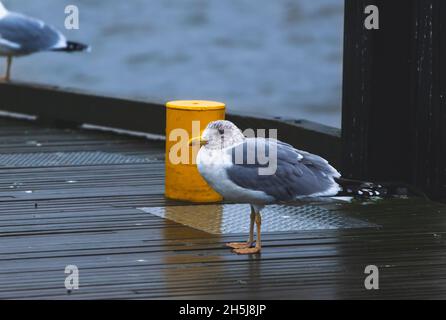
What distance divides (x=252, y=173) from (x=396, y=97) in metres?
2.02

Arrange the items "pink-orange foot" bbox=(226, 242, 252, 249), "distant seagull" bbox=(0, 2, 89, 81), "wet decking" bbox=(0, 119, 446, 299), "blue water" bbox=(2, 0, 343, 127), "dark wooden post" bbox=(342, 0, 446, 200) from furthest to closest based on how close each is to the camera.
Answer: "blue water" bbox=(2, 0, 343, 127) → "distant seagull" bbox=(0, 2, 89, 81) → "dark wooden post" bbox=(342, 0, 446, 200) → "pink-orange foot" bbox=(226, 242, 252, 249) → "wet decking" bbox=(0, 119, 446, 299)

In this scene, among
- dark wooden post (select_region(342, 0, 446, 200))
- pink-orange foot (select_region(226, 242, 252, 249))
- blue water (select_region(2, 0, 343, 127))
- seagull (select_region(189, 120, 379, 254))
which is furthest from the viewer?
blue water (select_region(2, 0, 343, 127))

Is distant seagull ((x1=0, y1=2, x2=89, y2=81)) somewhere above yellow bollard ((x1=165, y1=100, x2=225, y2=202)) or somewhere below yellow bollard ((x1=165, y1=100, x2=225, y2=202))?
above

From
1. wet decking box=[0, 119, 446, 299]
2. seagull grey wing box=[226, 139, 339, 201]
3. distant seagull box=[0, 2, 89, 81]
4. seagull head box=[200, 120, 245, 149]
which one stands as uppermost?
distant seagull box=[0, 2, 89, 81]

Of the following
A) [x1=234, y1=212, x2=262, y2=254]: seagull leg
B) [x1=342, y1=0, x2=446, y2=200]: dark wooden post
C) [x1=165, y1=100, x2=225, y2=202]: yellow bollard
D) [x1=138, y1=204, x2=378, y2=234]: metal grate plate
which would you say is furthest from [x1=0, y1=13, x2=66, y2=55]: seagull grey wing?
[x1=234, y1=212, x2=262, y2=254]: seagull leg

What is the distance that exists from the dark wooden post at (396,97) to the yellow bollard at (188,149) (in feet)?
3.03

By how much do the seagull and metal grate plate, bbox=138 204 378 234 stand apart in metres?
0.57

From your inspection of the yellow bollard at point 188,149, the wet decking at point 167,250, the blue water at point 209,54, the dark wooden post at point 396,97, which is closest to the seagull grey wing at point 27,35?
the wet decking at point 167,250

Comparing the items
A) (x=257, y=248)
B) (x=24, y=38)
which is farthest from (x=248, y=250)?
(x=24, y=38)

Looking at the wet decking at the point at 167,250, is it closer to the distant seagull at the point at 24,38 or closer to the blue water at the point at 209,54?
the distant seagull at the point at 24,38

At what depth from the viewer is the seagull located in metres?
6.85

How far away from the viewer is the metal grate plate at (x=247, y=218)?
25.0 feet

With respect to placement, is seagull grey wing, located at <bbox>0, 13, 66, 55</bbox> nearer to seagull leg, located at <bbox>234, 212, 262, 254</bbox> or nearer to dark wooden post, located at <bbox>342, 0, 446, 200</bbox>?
dark wooden post, located at <bbox>342, 0, 446, 200</bbox>
